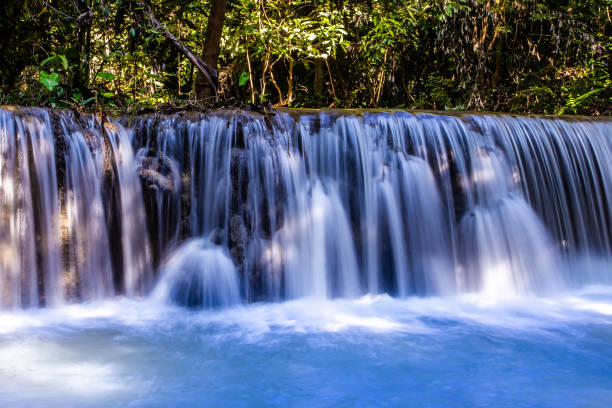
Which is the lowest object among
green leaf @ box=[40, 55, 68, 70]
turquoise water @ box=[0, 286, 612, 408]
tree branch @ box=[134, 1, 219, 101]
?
turquoise water @ box=[0, 286, 612, 408]

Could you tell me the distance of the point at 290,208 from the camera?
4.78 m

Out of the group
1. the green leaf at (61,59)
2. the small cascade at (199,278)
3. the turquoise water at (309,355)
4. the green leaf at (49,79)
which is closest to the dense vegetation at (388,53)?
the green leaf at (61,59)

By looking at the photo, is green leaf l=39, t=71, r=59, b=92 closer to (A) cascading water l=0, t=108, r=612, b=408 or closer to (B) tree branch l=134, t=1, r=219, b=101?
(A) cascading water l=0, t=108, r=612, b=408

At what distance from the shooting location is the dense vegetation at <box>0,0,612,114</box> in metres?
7.99

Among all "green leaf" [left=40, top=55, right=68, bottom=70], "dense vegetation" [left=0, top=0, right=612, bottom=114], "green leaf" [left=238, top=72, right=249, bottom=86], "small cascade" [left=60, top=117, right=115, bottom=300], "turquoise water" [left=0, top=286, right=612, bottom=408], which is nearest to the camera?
"turquoise water" [left=0, top=286, right=612, bottom=408]

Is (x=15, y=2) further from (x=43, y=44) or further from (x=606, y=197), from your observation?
(x=606, y=197)

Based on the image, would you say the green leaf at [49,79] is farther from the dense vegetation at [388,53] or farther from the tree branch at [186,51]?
the dense vegetation at [388,53]

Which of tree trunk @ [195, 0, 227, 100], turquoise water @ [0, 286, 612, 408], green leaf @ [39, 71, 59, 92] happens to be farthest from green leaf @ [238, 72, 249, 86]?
turquoise water @ [0, 286, 612, 408]

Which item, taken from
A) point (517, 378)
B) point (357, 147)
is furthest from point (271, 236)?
point (517, 378)

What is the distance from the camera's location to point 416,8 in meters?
8.70

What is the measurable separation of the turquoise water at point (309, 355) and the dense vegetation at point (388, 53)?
4017 mm

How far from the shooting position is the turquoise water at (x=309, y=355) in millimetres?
2564

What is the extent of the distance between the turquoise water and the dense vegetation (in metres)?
4.02

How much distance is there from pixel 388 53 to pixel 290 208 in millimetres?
5796
